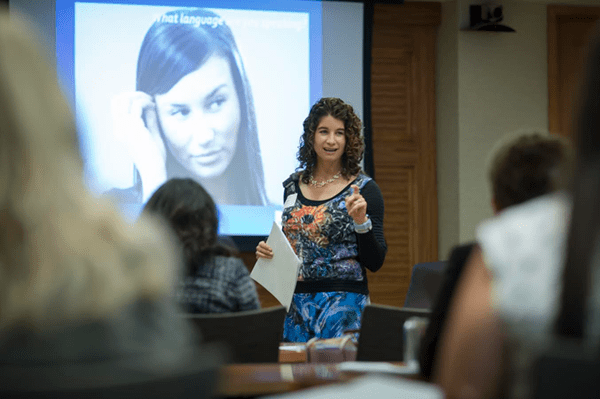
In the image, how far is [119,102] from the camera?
173 inches

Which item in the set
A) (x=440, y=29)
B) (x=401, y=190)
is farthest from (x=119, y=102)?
(x=440, y=29)

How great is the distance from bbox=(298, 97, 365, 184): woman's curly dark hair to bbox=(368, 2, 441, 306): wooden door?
232 centimetres

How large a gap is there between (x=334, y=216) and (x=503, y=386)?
176 cm

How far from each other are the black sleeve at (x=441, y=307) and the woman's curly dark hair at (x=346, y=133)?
5.40ft

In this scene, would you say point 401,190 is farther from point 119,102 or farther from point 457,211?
point 119,102

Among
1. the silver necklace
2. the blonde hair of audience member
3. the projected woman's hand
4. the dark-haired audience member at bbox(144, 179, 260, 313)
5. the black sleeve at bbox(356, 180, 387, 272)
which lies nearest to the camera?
the blonde hair of audience member

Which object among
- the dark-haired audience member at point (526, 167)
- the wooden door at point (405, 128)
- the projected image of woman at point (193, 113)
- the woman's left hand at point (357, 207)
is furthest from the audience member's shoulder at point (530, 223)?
the wooden door at point (405, 128)

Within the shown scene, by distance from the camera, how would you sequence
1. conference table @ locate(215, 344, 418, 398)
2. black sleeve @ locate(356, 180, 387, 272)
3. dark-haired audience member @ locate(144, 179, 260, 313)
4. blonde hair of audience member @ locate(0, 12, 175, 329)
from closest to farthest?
blonde hair of audience member @ locate(0, 12, 175, 329), conference table @ locate(215, 344, 418, 398), dark-haired audience member @ locate(144, 179, 260, 313), black sleeve @ locate(356, 180, 387, 272)

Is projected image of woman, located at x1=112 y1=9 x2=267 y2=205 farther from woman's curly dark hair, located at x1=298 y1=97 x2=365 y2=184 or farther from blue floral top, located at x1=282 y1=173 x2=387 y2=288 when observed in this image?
blue floral top, located at x1=282 y1=173 x2=387 y2=288

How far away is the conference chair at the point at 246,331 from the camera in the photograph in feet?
5.17

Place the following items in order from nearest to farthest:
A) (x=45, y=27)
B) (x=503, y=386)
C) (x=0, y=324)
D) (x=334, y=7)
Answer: (x=0, y=324)
(x=503, y=386)
(x=45, y=27)
(x=334, y=7)

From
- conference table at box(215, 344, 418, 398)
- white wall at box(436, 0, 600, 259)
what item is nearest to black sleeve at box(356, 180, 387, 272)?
conference table at box(215, 344, 418, 398)

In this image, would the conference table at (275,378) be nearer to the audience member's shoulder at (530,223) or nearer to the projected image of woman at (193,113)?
the audience member's shoulder at (530,223)

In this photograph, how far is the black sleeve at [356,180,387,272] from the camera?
2611mm
